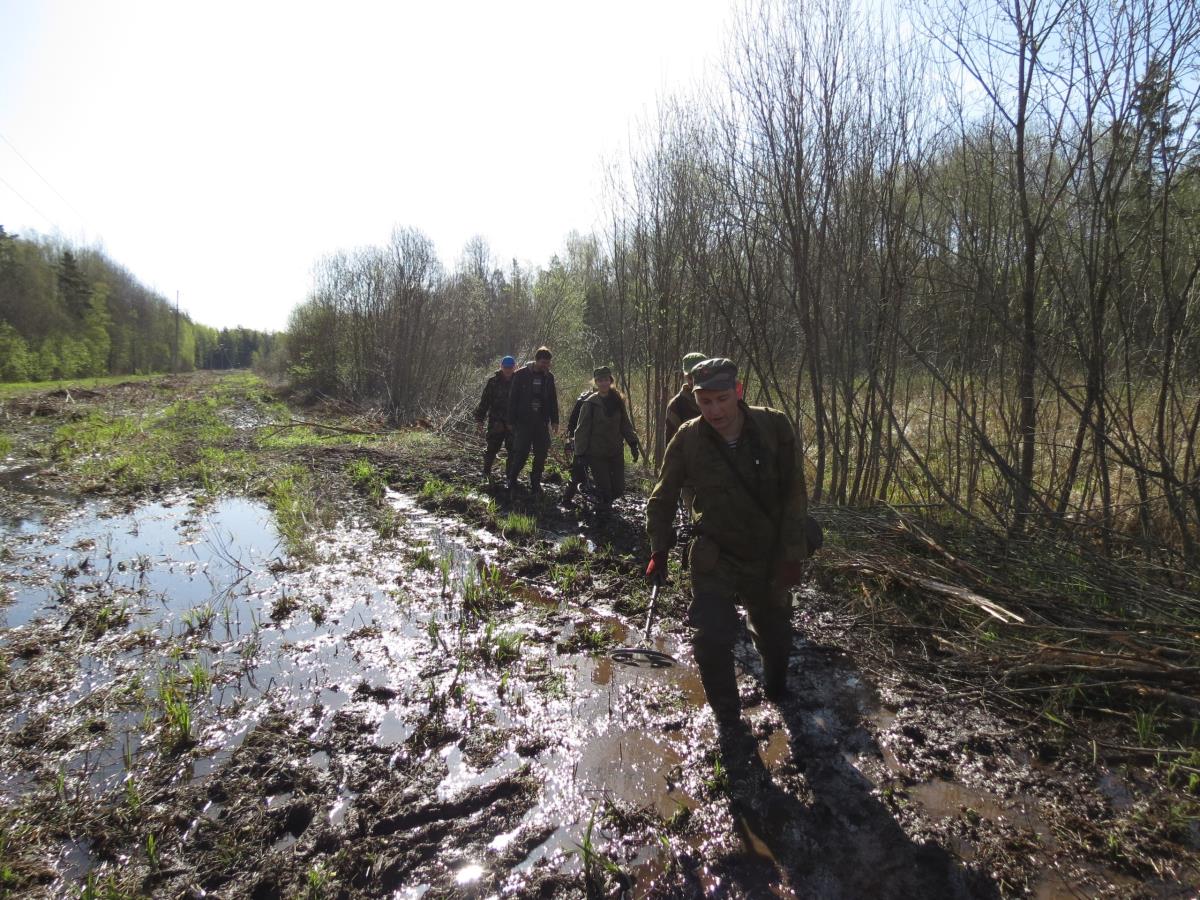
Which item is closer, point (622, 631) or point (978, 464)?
point (622, 631)

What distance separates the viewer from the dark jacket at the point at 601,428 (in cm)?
722

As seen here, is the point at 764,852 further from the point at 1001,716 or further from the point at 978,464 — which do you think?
the point at 978,464

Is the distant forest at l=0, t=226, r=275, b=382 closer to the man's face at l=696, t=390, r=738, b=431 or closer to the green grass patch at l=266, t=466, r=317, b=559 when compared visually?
the green grass patch at l=266, t=466, r=317, b=559

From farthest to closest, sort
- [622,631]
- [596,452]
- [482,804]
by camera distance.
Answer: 1. [596,452]
2. [622,631]
3. [482,804]

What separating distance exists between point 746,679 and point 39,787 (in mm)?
3659

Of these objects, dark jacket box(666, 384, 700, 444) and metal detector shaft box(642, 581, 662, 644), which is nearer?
metal detector shaft box(642, 581, 662, 644)

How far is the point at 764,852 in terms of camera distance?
2389 mm

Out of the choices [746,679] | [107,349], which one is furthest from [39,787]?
[107,349]

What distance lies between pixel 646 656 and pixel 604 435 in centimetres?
354

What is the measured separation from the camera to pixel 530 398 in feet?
26.3

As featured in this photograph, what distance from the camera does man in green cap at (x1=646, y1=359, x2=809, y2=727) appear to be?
3117 millimetres

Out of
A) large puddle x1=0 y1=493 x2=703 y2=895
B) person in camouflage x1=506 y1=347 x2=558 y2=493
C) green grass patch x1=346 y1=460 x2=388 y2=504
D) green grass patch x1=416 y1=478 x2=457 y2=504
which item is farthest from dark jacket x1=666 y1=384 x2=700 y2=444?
green grass patch x1=346 y1=460 x2=388 y2=504

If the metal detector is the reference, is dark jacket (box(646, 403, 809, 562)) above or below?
above

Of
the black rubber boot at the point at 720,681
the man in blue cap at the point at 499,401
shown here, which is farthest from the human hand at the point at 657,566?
the man in blue cap at the point at 499,401
